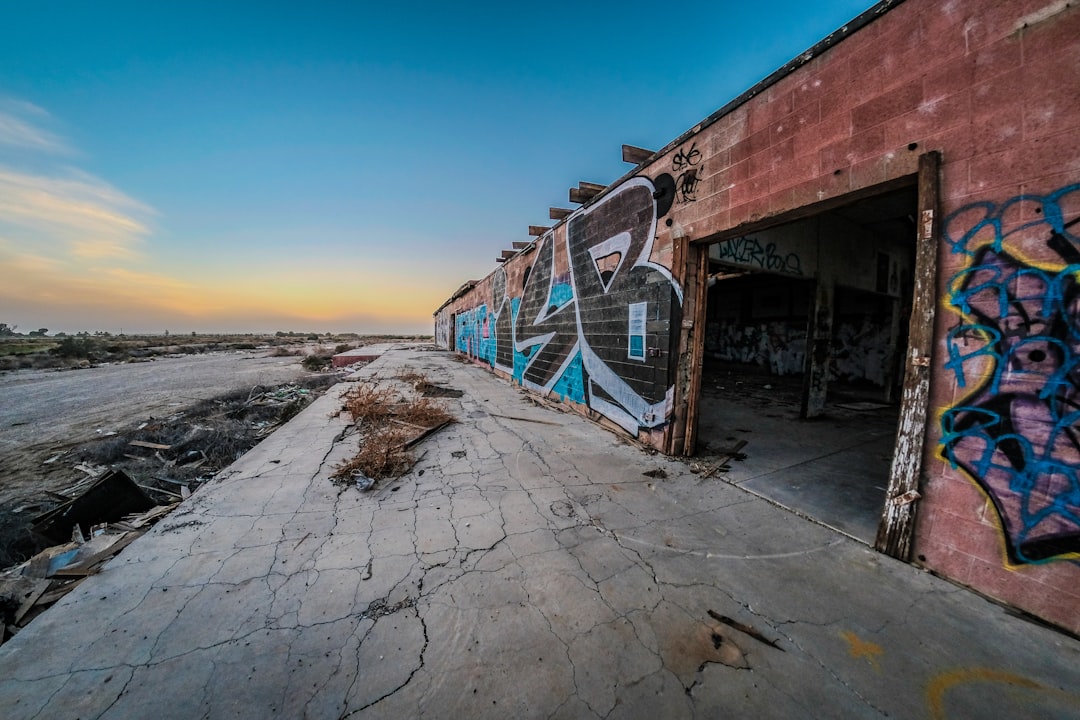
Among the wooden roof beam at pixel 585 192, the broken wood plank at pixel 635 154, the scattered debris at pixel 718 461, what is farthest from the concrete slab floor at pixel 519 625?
the wooden roof beam at pixel 585 192

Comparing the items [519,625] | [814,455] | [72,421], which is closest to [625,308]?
[814,455]

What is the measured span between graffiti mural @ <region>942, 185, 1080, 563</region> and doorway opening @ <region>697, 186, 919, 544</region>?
33.4 inches

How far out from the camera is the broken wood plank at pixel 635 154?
4.77 meters

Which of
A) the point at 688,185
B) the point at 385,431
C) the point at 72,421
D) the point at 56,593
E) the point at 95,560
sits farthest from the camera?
the point at 72,421

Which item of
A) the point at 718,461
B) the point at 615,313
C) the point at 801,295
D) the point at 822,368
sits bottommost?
the point at 718,461

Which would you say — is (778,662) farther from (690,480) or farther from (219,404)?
(219,404)

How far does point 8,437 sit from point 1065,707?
38.7 ft

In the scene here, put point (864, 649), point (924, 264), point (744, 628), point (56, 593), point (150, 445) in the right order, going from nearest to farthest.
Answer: point (864, 649) → point (744, 628) → point (56, 593) → point (924, 264) → point (150, 445)

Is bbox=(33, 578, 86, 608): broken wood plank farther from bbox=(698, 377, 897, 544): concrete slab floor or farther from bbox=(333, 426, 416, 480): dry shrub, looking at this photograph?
bbox=(698, 377, 897, 544): concrete slab floor

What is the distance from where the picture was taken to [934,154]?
221 cm

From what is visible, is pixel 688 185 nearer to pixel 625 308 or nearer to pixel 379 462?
pixel 625 308

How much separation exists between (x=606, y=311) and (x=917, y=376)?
381cm

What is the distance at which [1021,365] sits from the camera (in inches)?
75.2

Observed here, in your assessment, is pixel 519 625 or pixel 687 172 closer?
pixel 519 625
